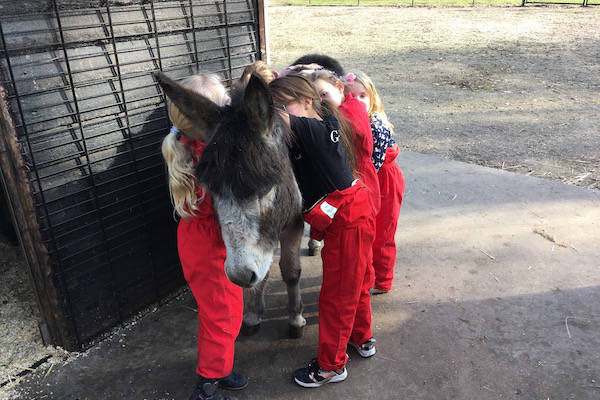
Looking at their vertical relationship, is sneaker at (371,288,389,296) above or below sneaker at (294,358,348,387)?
below

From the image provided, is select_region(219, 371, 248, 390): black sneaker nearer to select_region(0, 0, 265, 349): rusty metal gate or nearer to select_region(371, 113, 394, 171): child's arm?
select_region(0, 0, 265, 349): rusty metal gate

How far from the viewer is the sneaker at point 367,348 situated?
3059mm

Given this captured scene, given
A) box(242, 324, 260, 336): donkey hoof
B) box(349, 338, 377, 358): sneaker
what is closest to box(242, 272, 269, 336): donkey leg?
box(242, 324, 260, 336): donkey hoof

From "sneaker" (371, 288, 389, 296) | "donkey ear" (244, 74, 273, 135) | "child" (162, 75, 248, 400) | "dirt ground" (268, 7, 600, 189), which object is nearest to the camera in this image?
"donkey ear" (244, 74, 273, 135)

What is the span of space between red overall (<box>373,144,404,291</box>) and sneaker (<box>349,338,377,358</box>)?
701 millimetres

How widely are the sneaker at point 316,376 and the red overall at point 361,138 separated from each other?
1.09m

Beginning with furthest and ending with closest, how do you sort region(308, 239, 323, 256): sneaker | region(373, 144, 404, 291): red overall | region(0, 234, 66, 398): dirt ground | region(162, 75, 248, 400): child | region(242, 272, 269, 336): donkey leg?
region(308, 239, 323, 256): sneaker < region(373, 144, 404, 291): red overall < region(242, 272, 269, 336): donkey leg < region(0, 234, 66, 398): dirt ground < region(162, 75, 248, 400): child

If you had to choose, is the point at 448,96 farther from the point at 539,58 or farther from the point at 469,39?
the point at 469,39

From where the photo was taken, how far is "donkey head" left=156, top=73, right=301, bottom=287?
1.96 meters

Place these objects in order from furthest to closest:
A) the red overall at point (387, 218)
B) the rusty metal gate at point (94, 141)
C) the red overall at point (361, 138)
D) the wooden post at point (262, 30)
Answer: the wooden post at point (262, 30) → the red overall at point (387, 218) → the red overall at point (361, 138) → the rusty metal gate at point (94, 141)

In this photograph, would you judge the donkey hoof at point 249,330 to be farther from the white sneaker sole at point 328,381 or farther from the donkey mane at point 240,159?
the donkey mane at point 240,159

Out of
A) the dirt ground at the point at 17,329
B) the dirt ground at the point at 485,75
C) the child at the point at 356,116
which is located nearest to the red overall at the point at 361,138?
the child at the point at 356,116

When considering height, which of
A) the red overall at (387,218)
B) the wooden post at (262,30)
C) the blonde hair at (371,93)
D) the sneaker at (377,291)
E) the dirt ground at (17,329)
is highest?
the wooden post at (262,30)

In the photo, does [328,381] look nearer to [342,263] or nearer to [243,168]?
[342,263]
